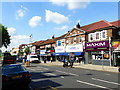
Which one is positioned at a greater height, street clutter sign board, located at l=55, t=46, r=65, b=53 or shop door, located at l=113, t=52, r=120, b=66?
street clutter sign board, located at l=55, t=46, r=65, b=53

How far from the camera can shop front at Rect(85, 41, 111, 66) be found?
25364 millimetres

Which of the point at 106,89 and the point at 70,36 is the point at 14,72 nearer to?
the point at 106,89

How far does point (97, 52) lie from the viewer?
27.7 meters

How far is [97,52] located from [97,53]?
207 mm

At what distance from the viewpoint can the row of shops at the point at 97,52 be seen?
2396 cm

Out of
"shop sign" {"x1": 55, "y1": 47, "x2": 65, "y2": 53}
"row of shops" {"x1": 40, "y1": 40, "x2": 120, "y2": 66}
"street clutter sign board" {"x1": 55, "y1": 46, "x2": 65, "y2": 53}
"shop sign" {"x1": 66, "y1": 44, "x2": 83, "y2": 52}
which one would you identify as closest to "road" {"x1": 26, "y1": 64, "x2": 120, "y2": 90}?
"row of shops" {"x1": 40, "y1": 40, "x2": 120, "y2": 66}

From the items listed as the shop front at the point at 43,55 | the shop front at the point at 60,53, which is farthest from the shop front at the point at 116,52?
the shop front at the point at 43,55

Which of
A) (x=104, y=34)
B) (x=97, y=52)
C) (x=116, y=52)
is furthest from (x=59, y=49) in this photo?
(x=116, y=52)

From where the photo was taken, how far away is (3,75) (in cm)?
725

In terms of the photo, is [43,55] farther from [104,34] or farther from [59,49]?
[104,34]

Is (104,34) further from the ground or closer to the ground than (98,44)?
further from the ground

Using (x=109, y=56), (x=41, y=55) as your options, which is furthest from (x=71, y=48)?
(x=41, y=55)

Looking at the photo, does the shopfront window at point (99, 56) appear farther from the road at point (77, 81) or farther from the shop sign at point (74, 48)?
the road at point (77, 81)

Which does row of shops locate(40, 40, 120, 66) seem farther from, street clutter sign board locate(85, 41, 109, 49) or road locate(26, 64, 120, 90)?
road locate(26, 64, 120, 90)
